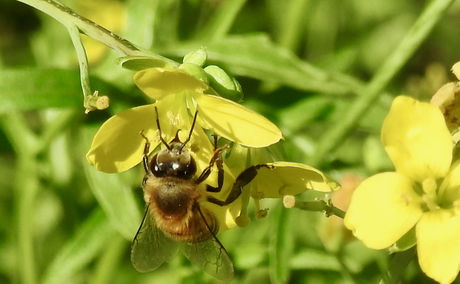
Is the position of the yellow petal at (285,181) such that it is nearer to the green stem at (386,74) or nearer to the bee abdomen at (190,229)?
the bee abdomen at (190,229)

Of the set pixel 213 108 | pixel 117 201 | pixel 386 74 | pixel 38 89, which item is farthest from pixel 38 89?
pixel 386 74

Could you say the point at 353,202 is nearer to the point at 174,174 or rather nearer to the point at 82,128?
the point at 174,174

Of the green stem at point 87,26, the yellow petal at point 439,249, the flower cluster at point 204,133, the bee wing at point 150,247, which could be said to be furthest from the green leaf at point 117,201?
the yellow petal at point 439,249

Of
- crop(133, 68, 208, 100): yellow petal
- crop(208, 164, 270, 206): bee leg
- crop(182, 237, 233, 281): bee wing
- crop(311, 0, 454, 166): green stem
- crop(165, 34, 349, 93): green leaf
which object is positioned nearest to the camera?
crop(133, 68, 208, 100): yellow petal

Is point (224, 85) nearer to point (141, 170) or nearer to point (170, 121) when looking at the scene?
point (170, 121)

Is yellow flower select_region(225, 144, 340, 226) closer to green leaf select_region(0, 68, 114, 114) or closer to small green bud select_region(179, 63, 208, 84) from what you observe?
small green bud select_region(179, 63, 208, 84)

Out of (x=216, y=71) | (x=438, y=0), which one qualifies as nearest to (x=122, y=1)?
(x=438, y=0)

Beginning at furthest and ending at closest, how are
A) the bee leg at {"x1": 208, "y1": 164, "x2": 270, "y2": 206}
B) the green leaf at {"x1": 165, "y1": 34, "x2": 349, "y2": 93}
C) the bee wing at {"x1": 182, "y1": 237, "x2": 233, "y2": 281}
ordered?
the green leaf at {"x1": 165, "y1": 34, "x2": 349, "y2": 93}, the bee wing at {"x1": 182, "y1": 237, "x2": 233, "y2": 281}, the bee leg at {"x1": 208, "y1": 164, "x2": 270, "y2": 206}

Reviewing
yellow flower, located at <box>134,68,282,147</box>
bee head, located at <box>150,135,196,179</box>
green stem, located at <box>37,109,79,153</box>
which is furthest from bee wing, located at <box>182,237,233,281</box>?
green stem, located at <box>37,109,79,153</box>
